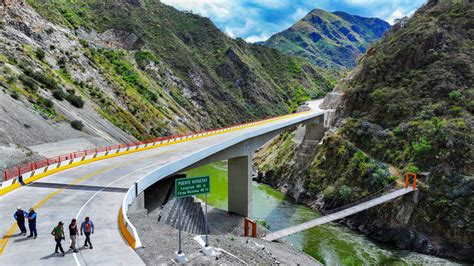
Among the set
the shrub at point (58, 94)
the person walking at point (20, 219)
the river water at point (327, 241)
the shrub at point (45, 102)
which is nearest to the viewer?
the person walking at point (20, 219)

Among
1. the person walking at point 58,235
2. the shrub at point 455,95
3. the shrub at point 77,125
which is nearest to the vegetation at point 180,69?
the shrub at point 77,125

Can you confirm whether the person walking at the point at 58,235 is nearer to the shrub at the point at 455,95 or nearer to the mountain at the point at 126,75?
the mountain at the point at 126,75

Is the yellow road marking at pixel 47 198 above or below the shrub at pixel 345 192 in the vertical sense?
above

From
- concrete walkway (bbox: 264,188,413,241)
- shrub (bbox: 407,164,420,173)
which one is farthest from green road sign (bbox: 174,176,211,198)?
shrub (bbox: 407,164,420,173)

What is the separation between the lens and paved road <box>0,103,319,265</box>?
39.7 feet

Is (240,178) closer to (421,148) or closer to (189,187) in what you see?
(421,148)

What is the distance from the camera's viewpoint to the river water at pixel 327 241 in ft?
93.1

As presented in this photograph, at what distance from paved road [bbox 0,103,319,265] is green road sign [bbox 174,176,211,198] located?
2.75 meters

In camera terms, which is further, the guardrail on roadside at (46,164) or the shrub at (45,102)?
the shrub at (45,102)

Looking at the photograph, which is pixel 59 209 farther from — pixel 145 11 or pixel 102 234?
pixel 145 11

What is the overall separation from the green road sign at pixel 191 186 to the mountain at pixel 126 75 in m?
19.1

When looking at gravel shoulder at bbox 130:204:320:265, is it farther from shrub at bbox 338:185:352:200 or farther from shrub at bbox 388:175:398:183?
shrub at bbox 388:175:398:183

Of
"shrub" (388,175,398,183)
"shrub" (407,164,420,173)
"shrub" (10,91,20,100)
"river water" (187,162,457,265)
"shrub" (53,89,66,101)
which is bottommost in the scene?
"river water" (187,162,457,265)

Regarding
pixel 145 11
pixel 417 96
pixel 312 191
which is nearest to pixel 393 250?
pixel 312 191
